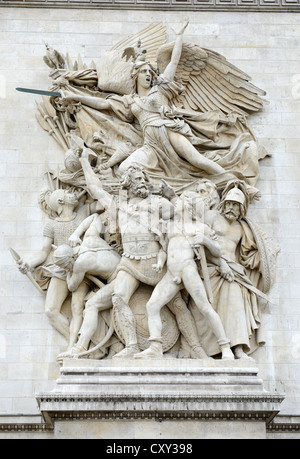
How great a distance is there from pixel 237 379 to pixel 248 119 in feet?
15.9

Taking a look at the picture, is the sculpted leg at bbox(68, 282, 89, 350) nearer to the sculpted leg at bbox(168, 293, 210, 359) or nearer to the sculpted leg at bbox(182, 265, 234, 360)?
the sculpted leg at bbox(168, 293, 210, 359)

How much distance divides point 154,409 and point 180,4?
7565 millimetres

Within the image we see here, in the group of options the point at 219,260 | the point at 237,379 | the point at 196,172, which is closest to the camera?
the point at 237,379

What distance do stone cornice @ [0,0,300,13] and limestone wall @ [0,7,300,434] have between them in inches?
4.0

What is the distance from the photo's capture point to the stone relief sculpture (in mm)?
13211

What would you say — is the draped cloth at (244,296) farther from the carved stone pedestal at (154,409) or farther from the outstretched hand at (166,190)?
the outstretched hand at (166,190)

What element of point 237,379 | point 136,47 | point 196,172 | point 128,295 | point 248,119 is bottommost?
point 237,379

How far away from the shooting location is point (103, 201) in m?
13.9

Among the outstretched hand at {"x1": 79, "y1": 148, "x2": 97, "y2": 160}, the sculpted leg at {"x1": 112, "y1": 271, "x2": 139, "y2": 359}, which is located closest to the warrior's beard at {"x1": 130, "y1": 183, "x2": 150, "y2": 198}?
the outstretched hand at {"x1": 79, "y1": 148, "x2": 97, "y2": 160}

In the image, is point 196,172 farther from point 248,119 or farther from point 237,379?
point 237,379

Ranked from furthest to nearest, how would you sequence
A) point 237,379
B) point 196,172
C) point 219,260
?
1. point 196,172
2. point 219,260
3. point 237,379

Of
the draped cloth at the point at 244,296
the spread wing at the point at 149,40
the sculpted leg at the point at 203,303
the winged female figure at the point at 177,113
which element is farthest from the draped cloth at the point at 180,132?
the sculpted leg at the point at 203,303

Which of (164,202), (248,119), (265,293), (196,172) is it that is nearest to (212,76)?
(248,119)

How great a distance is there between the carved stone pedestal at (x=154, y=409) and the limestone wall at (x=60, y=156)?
3.08ft
